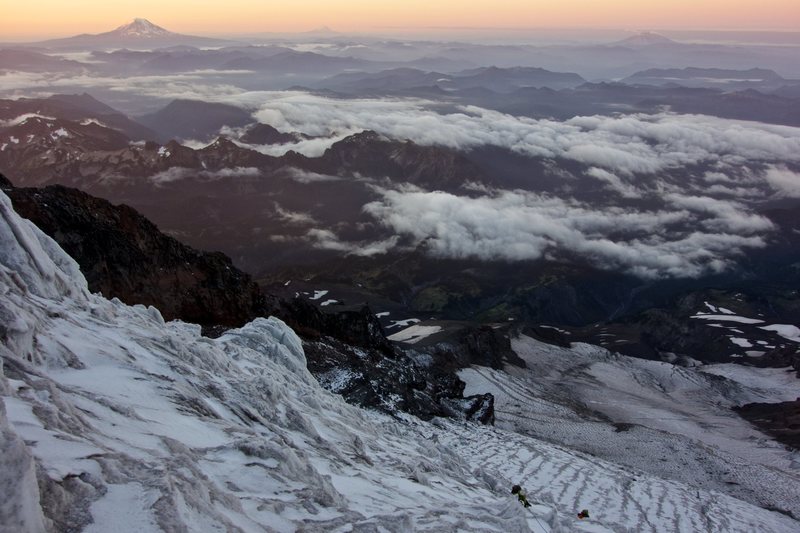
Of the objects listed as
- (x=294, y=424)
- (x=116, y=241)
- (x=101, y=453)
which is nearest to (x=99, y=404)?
(x=101, y=453)

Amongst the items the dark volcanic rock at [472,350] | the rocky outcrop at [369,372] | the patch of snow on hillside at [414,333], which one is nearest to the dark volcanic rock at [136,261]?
the rocky outcrop at [369,372]

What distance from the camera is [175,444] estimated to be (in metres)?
19.3

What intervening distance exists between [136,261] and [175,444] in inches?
2292

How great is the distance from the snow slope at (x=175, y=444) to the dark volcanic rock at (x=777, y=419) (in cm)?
7505

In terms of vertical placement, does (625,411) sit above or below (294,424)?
below

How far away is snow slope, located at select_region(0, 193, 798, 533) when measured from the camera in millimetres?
14430

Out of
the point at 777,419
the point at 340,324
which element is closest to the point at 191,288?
the point at 340,324

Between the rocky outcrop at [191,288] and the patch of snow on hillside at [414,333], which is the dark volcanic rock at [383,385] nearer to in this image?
the rocky outcrop at [191,288]

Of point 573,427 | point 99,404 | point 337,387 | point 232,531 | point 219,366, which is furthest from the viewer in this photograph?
point 573,427

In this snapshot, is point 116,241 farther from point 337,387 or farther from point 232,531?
point 232,531

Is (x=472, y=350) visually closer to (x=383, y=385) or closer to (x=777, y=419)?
(x=777, y=419)

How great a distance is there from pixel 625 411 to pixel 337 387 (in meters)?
78.4

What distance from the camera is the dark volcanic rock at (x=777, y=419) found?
101 m

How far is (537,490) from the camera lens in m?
48.9
